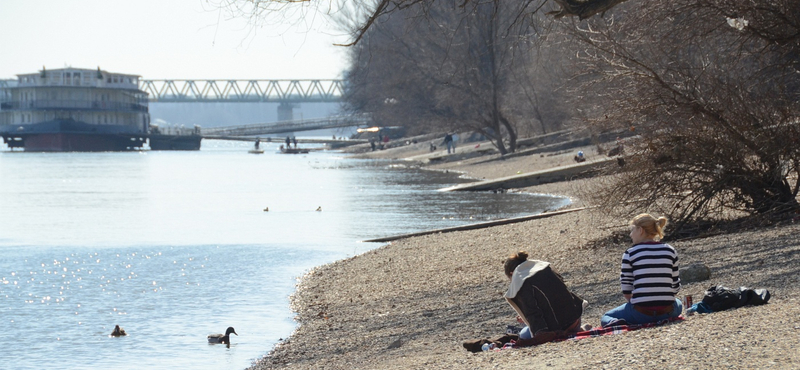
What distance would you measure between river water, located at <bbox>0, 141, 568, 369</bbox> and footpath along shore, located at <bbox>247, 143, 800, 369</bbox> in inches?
35.2

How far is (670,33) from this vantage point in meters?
13.3

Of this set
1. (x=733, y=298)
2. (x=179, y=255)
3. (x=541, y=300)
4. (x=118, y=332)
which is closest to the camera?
(x=541, y=300)

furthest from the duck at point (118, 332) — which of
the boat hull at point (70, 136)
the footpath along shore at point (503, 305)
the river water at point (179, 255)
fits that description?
the boat hull at point (70, 136)

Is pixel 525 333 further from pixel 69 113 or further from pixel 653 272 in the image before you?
pixel 69 113

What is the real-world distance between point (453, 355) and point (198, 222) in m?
19.8

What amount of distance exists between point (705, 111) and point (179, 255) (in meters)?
10.9

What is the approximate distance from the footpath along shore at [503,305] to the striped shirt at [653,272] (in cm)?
26

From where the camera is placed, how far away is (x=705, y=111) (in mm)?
12961

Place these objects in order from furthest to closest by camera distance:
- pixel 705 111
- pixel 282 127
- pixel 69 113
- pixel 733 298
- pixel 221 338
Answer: pixel 282 127
pixel 69 113
pixel 705 111
pixel 221 338
pixel 733 298

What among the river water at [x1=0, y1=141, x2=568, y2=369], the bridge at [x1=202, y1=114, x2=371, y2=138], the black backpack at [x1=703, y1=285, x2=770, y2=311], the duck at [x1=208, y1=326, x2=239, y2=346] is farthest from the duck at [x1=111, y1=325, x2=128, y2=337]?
the bridge at [x1=202, y1=114, x2=371, y2=138]

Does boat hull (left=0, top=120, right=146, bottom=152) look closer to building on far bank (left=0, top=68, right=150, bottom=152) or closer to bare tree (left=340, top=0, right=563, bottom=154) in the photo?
building on far bank (left=0, top=68, right=150, bottom=152)

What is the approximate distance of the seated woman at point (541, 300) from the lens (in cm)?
758

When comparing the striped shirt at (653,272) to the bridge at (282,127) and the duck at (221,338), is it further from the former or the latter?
the bridge at (282,127)

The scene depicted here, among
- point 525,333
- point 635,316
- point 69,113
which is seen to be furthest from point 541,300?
point 69,113
